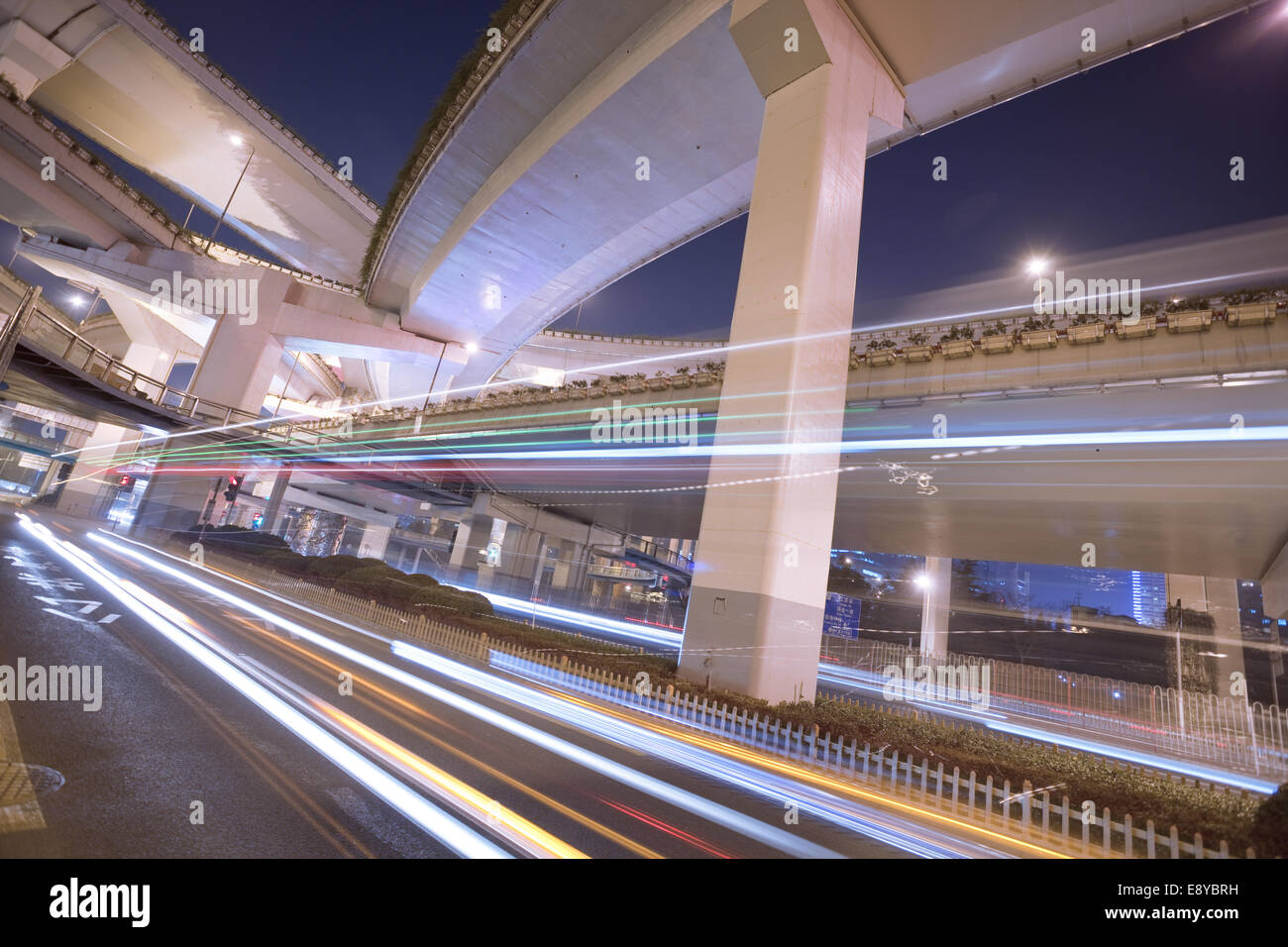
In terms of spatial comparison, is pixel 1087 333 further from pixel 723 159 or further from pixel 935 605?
pixel 935 605

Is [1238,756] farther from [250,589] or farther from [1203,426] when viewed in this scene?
[250,589]

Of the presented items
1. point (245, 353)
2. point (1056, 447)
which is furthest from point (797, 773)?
point (245, 353)

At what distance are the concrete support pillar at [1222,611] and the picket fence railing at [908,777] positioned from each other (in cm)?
2327

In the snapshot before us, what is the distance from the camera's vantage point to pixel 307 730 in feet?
18.1

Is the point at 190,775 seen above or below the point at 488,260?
below

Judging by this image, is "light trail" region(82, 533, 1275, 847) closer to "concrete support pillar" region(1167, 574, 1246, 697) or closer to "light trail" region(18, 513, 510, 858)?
"light trail" region(18, 513, 510, 858)

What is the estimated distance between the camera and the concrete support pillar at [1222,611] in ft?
72.4

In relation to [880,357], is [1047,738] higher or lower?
lower

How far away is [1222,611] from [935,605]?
1050 centimetres

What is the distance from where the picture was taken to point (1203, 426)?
37.5ft

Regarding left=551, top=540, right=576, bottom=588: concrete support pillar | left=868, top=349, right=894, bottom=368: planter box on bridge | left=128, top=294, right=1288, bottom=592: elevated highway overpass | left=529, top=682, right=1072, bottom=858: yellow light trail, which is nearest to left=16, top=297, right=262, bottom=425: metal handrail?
left=128, top=294, right=1288, bottom=592: elevated highway overpass

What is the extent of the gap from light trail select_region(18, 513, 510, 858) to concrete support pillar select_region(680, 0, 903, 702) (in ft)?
21.5
